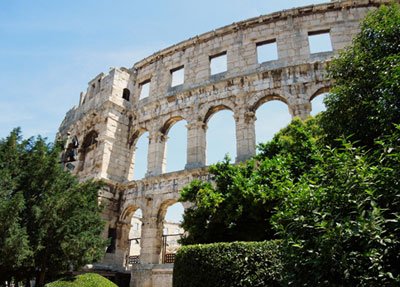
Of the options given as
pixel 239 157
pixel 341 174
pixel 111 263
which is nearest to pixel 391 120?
pixel 341 174

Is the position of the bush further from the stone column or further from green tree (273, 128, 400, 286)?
green tree (273, 128, 400, 286)

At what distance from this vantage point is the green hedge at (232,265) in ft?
19.0

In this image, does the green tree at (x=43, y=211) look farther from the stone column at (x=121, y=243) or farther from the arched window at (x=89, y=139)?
the arched window at (x=89, y=139)

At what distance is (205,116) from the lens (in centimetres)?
1506

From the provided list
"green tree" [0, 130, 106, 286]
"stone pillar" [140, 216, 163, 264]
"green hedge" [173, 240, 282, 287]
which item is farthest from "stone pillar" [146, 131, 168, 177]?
"green hedge" [173, 240, 282, 287]

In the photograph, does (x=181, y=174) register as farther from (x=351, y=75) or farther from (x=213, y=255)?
(x=351, y=75)

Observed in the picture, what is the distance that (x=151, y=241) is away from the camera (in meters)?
13.8

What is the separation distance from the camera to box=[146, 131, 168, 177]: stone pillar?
50.2ft

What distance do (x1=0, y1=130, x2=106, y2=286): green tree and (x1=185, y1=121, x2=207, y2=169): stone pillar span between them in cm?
525

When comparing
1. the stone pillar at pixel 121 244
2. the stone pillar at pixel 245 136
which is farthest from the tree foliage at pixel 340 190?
the stone pillar at pixel 121 244

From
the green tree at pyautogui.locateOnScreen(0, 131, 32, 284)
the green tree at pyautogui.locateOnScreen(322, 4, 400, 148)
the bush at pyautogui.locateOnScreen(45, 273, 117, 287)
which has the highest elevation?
the green tree at pyautogui.locateOnScreen(322, 4, 400, 148)

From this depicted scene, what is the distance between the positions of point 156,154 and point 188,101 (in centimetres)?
311

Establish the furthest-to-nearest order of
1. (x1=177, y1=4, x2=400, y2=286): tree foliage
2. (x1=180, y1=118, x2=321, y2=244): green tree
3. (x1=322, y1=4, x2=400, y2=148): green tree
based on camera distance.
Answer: (x1=180, y1=118, x2=321, y2=244): green tree < (x1=322, y1=4, x2=400, y2=148): green tree < (x1=177, y1=4, x2=400, y2=286): tree foliage

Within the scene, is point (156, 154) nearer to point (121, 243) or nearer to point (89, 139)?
point (121, 243)
